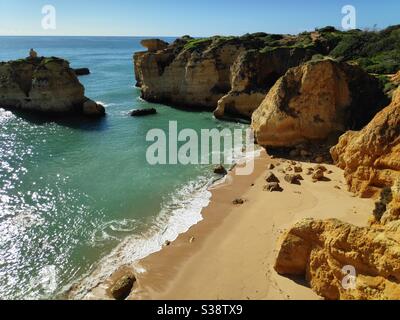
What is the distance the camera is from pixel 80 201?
23719 millimetres

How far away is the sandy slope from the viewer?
14664 millimetres

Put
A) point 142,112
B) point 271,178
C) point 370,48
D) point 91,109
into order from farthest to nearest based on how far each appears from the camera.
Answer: point 370,48, point 91,109, point 142,112, point 271,178

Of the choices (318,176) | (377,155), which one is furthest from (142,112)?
(377,155)

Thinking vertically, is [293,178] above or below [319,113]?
below

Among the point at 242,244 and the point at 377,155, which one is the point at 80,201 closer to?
the point at 242,244

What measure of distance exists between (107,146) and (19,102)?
20.1 metres

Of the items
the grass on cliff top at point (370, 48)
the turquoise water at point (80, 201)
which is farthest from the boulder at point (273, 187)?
the grass on cliff top at point (370, 48)

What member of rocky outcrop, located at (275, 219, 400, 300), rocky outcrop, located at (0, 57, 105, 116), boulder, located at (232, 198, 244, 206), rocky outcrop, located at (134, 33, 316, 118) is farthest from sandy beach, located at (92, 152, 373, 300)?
Answer: rocky outcrop, located at (0, 57, 105, 116)

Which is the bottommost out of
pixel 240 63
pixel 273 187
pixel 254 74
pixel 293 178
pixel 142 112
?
pixel 273 187

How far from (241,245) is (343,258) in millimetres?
6463

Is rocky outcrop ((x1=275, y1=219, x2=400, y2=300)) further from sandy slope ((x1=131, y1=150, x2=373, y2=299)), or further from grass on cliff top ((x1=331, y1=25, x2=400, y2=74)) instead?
grass on cliff top ((x1=331, y1=25, x2=400, y2=74))

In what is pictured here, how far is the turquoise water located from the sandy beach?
1480 mm

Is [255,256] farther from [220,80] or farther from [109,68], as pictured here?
[109,68]

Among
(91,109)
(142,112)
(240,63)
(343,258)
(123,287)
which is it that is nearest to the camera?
(343,258)
